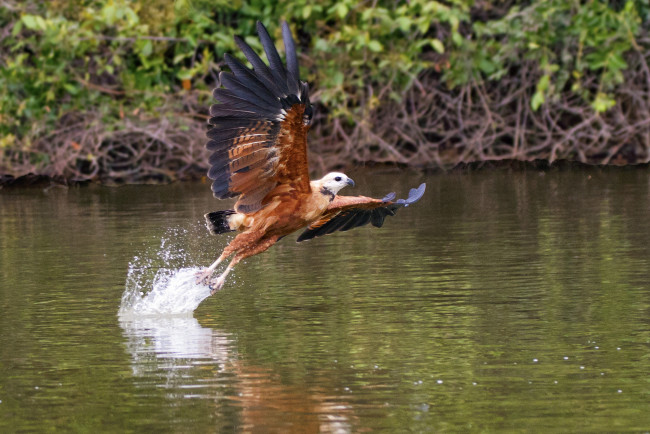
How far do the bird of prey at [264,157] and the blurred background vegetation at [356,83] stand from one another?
30.1 ft

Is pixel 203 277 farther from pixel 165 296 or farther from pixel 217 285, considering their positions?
pixel 165 296

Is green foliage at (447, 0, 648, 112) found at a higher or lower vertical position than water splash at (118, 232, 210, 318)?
higher

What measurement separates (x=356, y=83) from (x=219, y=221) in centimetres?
986

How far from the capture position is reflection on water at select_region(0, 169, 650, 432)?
543 centimetres

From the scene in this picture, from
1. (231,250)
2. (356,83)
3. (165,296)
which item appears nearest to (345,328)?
(231,250)

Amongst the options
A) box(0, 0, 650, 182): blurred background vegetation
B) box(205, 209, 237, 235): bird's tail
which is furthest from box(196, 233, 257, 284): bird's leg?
box(0, 0, 650, 182): blurred background vegetation

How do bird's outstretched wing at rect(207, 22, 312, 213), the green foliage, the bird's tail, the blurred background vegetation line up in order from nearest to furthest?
bird's outstretched wing at rect(207, 22, 312, 213) < the bird's tail < the green foliage < the blurred background vegetation

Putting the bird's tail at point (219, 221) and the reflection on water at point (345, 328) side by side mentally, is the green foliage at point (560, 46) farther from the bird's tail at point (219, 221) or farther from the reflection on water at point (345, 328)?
the bird's tail at point (219, 221)

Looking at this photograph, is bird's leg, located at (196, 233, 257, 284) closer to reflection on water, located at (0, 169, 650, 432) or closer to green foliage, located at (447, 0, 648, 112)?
reflection on water, located at (0, 169, 650, 432)

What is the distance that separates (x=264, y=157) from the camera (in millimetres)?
7797

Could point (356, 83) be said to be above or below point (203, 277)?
above

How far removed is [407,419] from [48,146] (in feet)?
45.8

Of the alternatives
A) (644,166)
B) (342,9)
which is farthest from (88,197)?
(644,166)

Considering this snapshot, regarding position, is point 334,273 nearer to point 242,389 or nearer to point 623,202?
point 242,389
